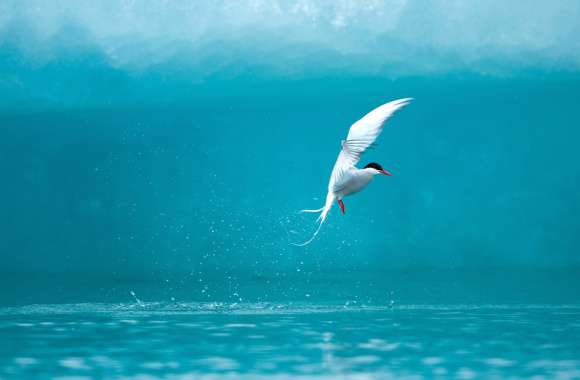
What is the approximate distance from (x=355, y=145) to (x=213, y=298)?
402 inches

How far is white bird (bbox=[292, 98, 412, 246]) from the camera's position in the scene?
14453 mm

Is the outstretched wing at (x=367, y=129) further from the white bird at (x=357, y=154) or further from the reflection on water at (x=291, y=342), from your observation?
the reflection on water at (x=291, y=342)

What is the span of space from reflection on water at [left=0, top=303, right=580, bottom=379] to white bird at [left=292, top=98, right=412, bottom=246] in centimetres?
216

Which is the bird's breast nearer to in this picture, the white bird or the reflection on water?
the white bird

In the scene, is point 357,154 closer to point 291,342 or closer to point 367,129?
point 367,129

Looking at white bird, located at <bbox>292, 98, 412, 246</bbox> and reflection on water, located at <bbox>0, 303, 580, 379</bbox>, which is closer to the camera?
reflection on water, located at <bbox>0, 303, 580, 379</bbox>

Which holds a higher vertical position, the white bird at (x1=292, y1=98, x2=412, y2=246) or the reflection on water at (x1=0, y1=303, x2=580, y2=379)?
the white bird at (x1=292, y1=98, x2=412, y2=246)

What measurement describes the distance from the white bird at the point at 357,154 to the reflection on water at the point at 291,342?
2.16 meters

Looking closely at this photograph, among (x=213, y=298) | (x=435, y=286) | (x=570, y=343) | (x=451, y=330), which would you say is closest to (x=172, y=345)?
(x=451, y=330)

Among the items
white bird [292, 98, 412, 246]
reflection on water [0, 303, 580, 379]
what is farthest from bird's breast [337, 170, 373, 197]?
reflection on water [0, 303, 580, 379]

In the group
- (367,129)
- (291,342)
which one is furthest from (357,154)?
(291,342)

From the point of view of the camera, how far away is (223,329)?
16.1 m

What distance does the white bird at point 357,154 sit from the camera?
47.4 feet

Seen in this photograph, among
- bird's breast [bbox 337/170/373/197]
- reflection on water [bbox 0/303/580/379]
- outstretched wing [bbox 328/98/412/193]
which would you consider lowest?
reflection on water [bbox 0/303/580/379]
